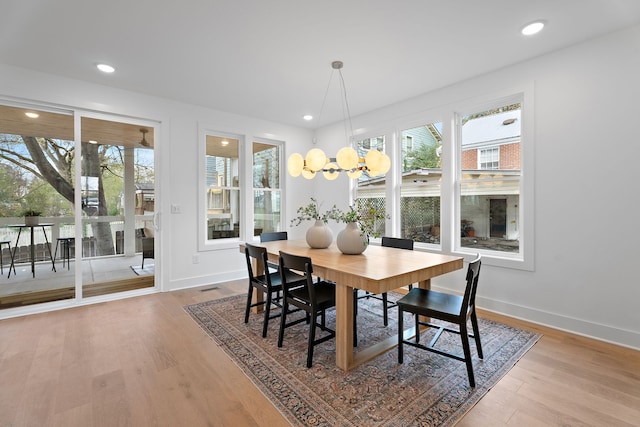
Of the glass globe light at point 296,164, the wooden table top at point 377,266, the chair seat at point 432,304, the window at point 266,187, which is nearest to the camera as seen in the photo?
the wooden table top at point 377,266

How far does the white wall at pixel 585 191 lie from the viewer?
8.13ft

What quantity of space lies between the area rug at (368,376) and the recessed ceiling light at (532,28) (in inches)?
104

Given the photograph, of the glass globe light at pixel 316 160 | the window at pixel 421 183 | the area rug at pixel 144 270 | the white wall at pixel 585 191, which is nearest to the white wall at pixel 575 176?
the white wall at pixel 585 191

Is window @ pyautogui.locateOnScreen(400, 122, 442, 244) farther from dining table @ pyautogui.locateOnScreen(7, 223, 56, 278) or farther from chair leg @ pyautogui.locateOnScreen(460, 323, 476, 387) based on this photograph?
dining table @ pyautogui.locateOnScreen(7, 223, 56, 278)

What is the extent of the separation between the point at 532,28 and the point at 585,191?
151 cm

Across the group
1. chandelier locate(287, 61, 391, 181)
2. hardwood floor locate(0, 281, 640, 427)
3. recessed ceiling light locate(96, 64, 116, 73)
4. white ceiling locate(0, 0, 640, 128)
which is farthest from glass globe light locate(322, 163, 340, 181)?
recessed ceiling light locate(96, 64, 116, 73)

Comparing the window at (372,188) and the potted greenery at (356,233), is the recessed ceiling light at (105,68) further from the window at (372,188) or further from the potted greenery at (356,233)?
the window at (372,188)

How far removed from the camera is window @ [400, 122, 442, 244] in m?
3.92

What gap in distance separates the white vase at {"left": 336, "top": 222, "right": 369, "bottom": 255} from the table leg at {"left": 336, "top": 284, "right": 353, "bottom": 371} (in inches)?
22.9

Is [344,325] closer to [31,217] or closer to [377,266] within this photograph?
[377,266]

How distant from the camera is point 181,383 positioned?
78.6 inches

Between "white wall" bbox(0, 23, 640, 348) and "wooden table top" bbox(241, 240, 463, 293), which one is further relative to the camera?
"white wall" bbox(0, 23, 640, 348)

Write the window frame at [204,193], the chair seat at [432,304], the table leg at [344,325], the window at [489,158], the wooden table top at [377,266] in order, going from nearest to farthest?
the wooden table top at [377,266], the chair seat at [432,304], the table leg at [344,325], the window at [489,158], the window frame at [204,193]

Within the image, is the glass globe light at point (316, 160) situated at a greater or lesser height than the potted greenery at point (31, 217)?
greater
